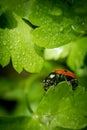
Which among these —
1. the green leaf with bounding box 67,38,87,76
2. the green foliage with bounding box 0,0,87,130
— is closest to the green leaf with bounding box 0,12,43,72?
the green foliage with bounding box 0,0,87,130

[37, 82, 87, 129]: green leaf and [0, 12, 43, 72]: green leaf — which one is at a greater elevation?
[0, 12, 43, 72]: green leaf

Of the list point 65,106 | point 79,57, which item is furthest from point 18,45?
point 79,57

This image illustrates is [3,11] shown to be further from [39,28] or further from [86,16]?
[86,16]

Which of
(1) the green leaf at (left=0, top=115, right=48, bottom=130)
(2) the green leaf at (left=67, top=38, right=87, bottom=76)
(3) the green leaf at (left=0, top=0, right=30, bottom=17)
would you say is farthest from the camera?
(2) the green leaf at (left=67, top=38, right=87, bottom=76)

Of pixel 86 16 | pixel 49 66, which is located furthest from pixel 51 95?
pixel 49 66

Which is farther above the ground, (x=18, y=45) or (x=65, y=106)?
(x=18, y=45)

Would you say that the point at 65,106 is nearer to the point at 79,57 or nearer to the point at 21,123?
the point at 21,123

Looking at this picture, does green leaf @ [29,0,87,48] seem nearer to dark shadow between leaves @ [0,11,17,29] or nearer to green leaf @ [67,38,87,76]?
dark shadow between leaves @ [0,11,17,29]
